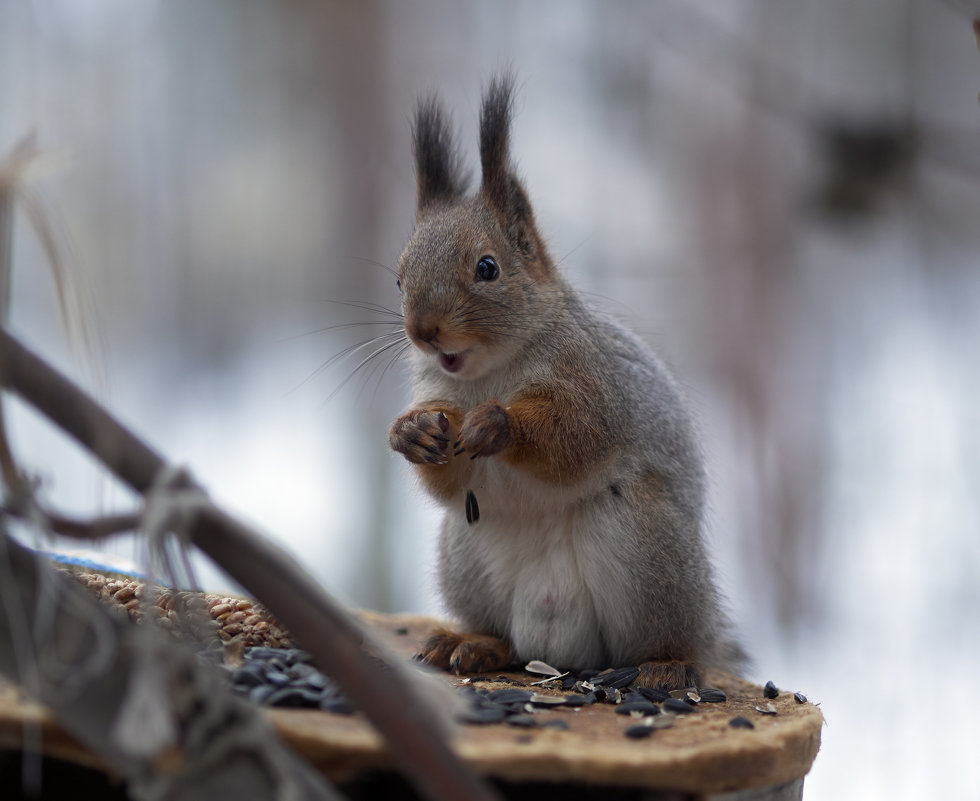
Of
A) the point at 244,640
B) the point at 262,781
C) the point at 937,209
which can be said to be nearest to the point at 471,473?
the point at 244,640

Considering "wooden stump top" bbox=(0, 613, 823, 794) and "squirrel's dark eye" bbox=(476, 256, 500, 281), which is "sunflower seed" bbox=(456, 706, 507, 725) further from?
"squirrel's dark eye" bbox=(476, 256, 500, 281)

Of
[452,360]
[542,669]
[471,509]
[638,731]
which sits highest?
[452,360]

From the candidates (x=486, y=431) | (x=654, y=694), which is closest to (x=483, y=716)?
(x=654, y=694)

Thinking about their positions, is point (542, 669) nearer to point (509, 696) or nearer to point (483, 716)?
point (509, 696)

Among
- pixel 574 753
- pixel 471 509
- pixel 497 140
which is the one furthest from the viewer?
pixel 497 140

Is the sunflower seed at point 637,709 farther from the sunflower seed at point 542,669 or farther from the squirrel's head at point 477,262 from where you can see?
the squirrel's head at point 477,262

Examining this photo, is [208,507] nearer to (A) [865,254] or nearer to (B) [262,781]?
(B) [262,781]
